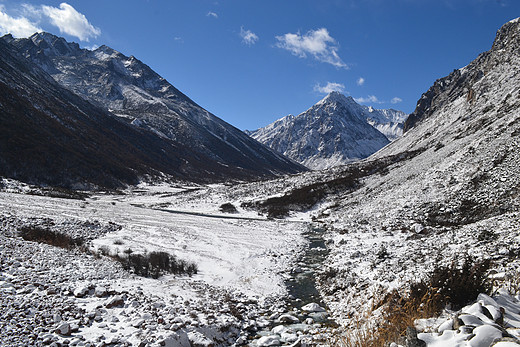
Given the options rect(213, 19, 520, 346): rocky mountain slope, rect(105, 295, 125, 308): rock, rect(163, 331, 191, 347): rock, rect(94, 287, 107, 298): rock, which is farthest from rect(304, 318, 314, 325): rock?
rect(94, 287, 107, 298): rock

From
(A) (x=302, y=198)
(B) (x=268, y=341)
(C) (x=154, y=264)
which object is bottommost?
(C) (x=154, y=264)

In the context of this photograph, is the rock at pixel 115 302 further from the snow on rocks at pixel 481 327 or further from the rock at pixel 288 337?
the snow on rocks at pixel 481 327

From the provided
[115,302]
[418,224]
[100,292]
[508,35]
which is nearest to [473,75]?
[508,35]

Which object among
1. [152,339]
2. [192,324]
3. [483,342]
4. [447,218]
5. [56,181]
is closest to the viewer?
[483,342]

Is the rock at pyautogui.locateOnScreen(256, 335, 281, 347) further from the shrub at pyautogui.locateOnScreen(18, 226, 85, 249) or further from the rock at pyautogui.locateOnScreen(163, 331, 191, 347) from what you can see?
the shrub at pyautogui.locateOnScreen(18, 226, 85, 249)

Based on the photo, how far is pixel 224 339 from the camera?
8.77 metres

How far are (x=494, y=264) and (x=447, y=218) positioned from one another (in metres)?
13.1

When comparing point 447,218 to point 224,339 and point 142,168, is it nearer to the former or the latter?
point 224,339

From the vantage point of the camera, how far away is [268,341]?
874 centimetres

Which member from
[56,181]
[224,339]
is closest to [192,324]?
[224,339]

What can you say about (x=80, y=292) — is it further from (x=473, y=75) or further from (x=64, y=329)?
(x=473, y=75)

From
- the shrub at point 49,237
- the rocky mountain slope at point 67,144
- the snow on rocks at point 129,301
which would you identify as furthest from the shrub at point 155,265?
the rocky mountain slope at point 67,144

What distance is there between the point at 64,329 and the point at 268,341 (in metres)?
5.82

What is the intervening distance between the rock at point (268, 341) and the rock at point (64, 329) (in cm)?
538
